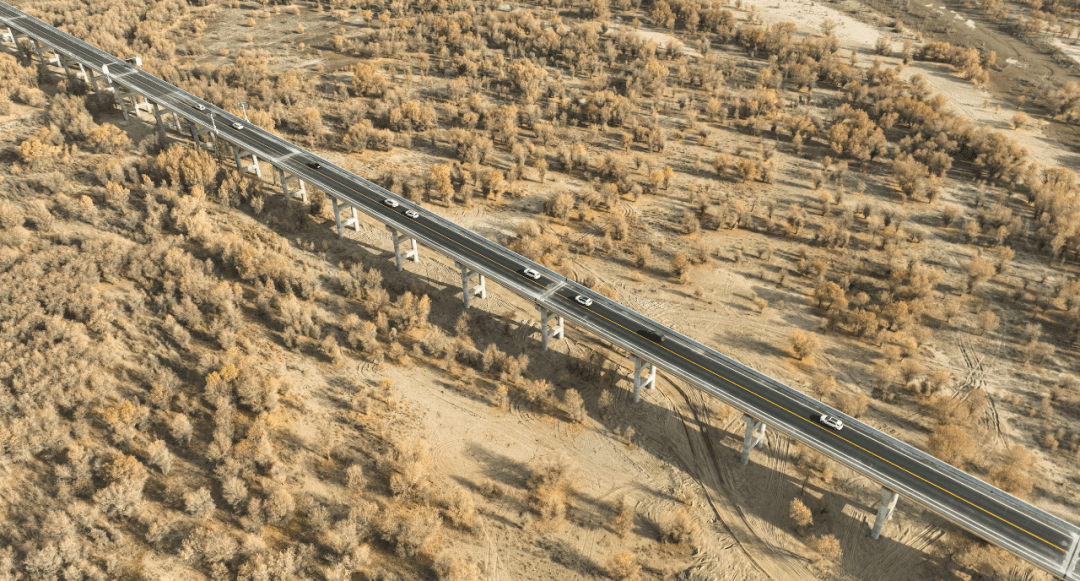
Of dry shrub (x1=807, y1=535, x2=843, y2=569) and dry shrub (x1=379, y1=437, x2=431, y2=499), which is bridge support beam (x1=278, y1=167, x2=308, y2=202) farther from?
dry shrub (x1=807, y1=535, x2=843, y2=569)

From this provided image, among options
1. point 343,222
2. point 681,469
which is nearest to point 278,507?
point 681,469

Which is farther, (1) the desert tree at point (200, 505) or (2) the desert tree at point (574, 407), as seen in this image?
(2) the desert tree at point (574, 407)

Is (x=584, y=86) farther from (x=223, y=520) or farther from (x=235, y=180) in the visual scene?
(x=223, y=520)

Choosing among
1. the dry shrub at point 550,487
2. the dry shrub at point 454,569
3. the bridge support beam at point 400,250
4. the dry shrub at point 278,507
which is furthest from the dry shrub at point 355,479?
the bridge support beam at point 400,250

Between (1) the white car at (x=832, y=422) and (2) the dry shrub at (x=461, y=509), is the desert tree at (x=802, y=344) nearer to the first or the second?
(1) the white car at (x=832, y=422)

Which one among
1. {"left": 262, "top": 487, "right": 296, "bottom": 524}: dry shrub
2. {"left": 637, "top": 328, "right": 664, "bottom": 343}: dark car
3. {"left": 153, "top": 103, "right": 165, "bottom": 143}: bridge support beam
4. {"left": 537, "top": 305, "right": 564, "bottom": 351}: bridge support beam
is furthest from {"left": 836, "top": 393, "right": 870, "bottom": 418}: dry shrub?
{"left": 153, "top": 103, "right": 165, "bottom": 143}: bridge support beam

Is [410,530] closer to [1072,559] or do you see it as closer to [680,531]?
[680,531]

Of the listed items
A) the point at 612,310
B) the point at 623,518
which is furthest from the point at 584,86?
the point at 623,518
